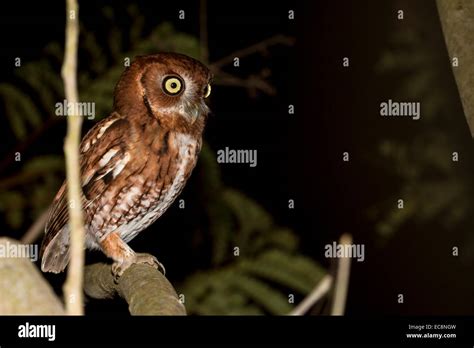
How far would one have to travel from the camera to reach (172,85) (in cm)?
216

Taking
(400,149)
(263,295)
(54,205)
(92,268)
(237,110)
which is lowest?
(263,295)

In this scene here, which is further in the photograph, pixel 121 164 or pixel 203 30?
pixel 203 30

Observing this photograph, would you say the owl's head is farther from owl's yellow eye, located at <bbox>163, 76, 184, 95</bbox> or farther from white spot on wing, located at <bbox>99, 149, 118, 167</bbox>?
white spot on wing, located at <bbox>99, 149, 118, 167</bbox>

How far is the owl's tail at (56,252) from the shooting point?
7.33 ft

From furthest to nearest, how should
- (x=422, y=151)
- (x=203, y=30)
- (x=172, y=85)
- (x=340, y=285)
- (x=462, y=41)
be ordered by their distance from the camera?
(x=422, y=151) → (x=203, y=30) → (x=172, y=85) → (x=462, y=41) → (x=340, y=285)

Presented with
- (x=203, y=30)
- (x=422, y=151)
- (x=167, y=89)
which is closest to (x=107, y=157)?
(x=167, y=89)

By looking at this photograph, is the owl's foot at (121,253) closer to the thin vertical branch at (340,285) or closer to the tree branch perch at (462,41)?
the tree branch perch at (462,41)

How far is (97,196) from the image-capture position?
2.24 m

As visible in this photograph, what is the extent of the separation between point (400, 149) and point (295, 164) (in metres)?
0.53

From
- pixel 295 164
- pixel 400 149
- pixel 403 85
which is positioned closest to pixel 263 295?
pixel 295 164

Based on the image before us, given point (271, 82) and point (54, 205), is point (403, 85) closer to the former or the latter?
point (271, 82)

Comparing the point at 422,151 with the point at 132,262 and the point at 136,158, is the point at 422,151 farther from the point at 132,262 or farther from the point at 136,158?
the point at 132,262

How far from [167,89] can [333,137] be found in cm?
143

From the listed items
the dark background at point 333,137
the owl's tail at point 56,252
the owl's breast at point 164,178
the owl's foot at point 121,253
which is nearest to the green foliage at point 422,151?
the dark background at point 333,137
